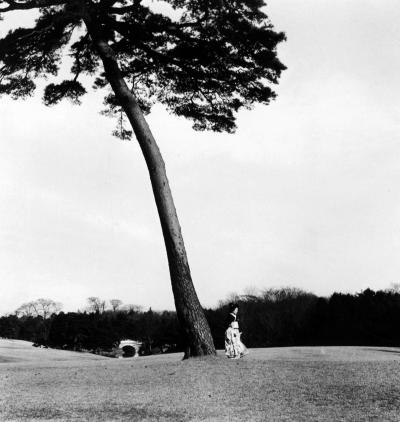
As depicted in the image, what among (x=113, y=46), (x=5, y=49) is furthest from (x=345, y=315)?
Answer: (x=5, y=49)

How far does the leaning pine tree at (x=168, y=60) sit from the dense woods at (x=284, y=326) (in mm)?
12605

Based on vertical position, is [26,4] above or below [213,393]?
above

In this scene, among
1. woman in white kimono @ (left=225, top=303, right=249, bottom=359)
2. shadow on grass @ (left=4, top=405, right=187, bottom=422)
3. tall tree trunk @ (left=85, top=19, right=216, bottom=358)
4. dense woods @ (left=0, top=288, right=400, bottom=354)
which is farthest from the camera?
dense woods @ (left=0, top=288, right=400, bottom=354)

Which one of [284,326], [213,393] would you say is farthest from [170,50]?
[284,326]

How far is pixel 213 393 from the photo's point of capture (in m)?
6.65

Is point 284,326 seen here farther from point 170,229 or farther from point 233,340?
point 170,229

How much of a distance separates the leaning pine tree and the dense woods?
41.4ft

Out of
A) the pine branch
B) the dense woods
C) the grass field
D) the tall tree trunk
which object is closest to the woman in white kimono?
the tall tree trunk

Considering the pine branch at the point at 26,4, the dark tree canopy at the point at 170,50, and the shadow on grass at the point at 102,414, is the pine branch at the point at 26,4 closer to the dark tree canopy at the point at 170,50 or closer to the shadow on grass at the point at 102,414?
the dark tree canopy at the point at 170,50

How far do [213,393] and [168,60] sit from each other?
9684 millimetres

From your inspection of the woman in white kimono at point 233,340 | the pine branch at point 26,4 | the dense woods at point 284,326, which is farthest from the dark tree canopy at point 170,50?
the dense woods at point 284,326

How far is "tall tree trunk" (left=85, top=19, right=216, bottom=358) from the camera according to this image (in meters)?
10.7

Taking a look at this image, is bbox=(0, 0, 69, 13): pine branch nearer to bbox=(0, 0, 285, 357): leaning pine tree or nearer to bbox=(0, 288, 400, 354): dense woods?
bbox=(0, 0, 285, 357): leaning pine tree

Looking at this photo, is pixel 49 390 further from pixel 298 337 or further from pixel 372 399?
pixel 298 337
